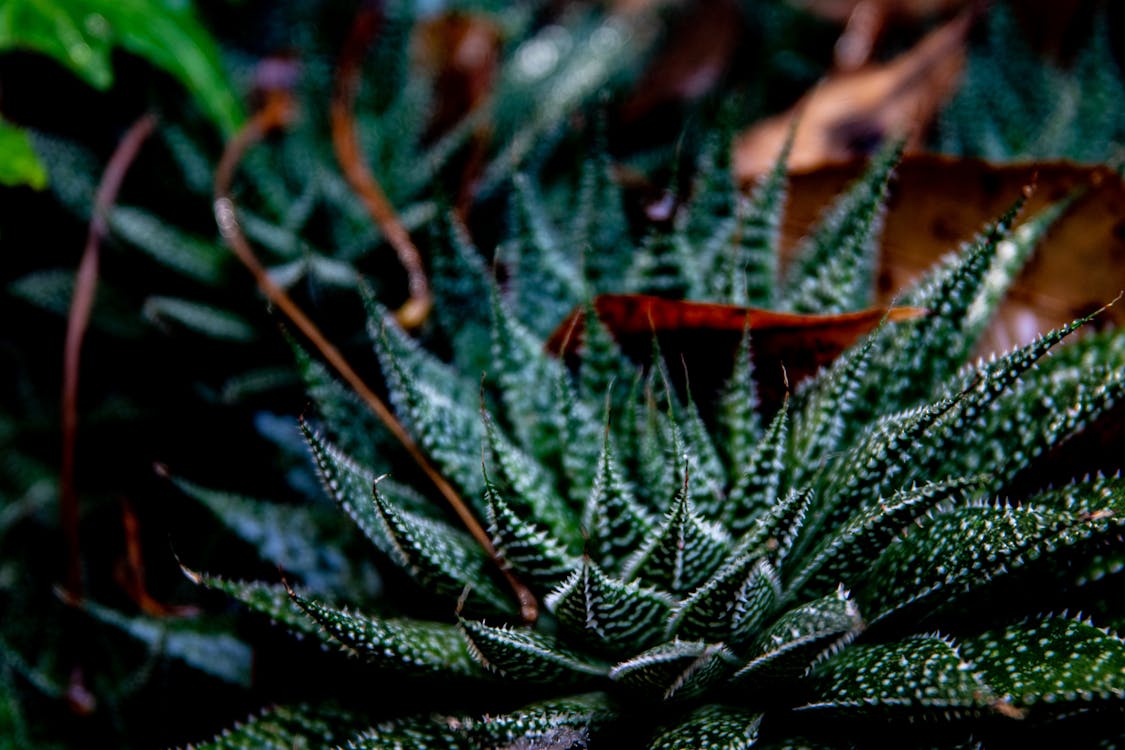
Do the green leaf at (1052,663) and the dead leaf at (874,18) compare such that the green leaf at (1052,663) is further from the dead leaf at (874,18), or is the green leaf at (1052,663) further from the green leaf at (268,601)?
the dead leaf at (874,18)

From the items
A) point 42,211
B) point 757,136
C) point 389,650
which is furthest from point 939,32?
point 42,211

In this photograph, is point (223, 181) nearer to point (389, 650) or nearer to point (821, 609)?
point (389, 650)

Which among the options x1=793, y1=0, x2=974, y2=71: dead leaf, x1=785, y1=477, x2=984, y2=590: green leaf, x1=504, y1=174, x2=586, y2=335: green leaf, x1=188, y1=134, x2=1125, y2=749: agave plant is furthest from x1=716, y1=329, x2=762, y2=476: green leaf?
x1=793, y1=0, x2=974, y2=71: dead leaf

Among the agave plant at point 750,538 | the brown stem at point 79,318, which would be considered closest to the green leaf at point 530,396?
the agave plant at point 750,538

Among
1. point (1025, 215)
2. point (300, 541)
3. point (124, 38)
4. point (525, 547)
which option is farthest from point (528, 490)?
point (124, 38)

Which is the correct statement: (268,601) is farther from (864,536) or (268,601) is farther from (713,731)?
(864,536)
